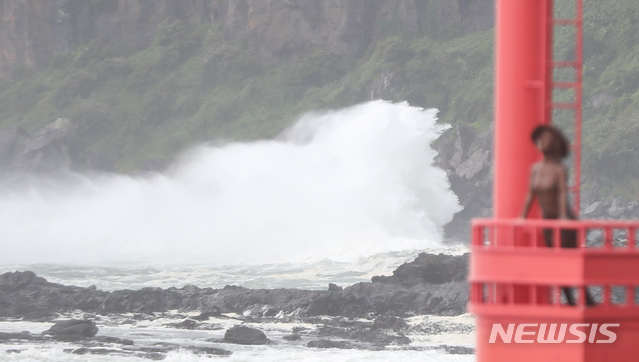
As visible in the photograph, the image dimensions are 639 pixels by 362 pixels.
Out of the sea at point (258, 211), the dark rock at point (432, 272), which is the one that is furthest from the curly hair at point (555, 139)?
the sea at point (258, 211)

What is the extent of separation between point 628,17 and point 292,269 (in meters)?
19.7

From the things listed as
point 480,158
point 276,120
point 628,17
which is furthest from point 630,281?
point 276,120

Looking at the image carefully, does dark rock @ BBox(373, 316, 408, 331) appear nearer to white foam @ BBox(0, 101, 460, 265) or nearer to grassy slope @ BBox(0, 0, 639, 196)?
white foam @ BBox(0, 101, 460, 265)

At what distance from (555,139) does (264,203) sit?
142 ft

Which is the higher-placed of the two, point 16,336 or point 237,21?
point 237,21

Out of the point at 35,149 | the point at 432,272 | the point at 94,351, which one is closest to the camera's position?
the point at 94,351

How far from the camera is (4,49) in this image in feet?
192

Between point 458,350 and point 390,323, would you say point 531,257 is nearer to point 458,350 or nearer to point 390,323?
point 458,350

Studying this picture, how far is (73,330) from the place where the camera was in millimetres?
19000

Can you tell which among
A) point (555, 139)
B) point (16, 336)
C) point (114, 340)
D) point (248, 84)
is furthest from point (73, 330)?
point (248, 84)

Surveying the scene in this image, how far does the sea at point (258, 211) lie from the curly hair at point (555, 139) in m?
27.7

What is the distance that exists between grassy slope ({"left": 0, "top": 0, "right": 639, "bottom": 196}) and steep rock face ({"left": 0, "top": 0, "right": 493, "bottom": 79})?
86 centimetres

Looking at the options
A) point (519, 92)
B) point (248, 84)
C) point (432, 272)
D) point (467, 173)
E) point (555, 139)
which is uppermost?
point (248, 84)

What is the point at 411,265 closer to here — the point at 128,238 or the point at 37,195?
the point at 128,238
